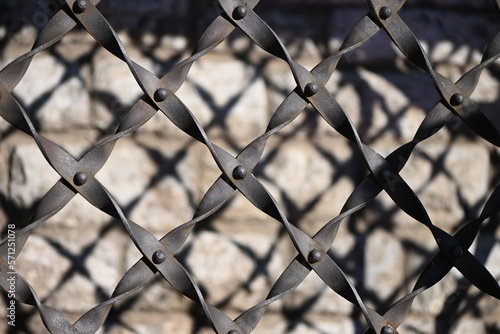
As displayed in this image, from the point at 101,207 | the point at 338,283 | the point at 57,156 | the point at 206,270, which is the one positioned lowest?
the point at 338,283

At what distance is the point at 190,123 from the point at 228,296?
1.54 ft

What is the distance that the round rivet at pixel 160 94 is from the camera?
3.93 feet

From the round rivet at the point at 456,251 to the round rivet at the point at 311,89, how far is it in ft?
1.30

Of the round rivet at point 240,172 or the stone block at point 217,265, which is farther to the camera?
the stone block at point 217,265

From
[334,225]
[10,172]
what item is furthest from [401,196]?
[10,172]

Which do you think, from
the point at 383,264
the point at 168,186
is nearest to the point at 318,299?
the point at 383,264

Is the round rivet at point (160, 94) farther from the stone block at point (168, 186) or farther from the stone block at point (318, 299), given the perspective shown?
the stone block at point (318, 299)

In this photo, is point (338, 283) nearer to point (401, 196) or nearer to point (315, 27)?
point (401, 196)

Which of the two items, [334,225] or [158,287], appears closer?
[334,225]

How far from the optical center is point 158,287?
4.81ft

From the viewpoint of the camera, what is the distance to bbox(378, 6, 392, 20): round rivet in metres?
1.22

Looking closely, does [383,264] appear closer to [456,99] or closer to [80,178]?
[456,99]

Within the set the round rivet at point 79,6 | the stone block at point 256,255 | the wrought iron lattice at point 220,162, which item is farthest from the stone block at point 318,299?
the round rivet at point 79,6

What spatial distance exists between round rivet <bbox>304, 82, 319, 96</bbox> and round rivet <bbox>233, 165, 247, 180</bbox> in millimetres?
183
